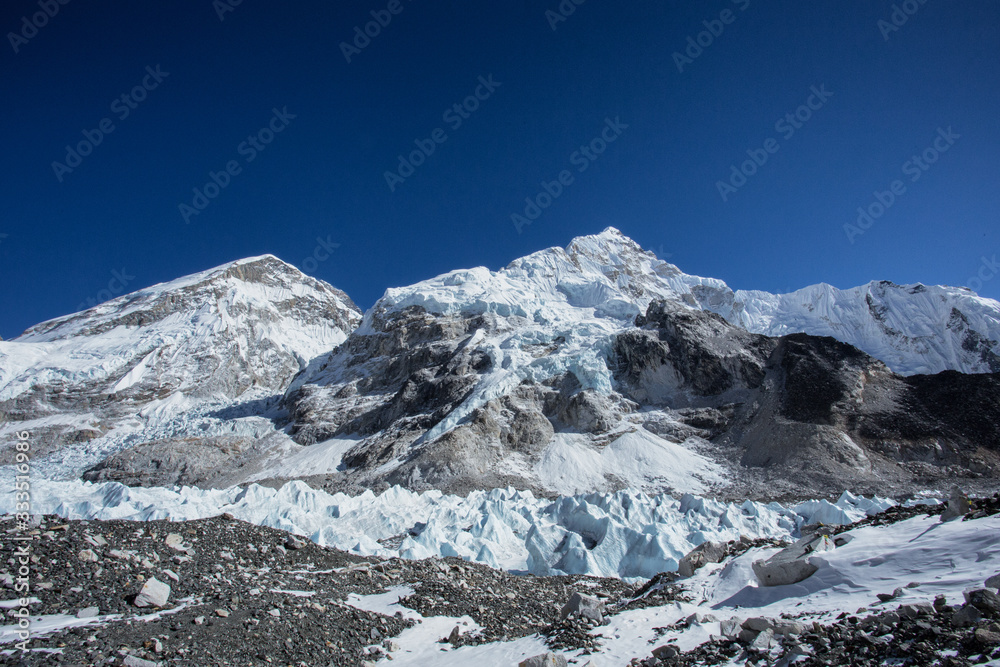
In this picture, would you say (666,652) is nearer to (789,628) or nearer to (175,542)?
(789,628)

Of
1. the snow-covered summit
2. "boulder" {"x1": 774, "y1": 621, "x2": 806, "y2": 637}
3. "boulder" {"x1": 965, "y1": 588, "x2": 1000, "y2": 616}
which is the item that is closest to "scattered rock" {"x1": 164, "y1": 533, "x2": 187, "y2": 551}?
"boulder" {"x1": 774, "y1": 621, "x2": 806, "y2": 637}

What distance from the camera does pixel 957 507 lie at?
28.3 ft

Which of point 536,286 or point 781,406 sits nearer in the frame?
A: point 781,406

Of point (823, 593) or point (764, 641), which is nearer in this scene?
point (764, 641)

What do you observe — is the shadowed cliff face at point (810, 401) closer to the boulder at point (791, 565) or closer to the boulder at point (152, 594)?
the boulder at point (791, 565)

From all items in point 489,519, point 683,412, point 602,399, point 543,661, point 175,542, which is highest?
point 602,399

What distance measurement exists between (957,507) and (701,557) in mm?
5474

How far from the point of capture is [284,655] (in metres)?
7.83

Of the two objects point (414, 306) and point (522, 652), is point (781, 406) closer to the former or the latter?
point (522, 652)

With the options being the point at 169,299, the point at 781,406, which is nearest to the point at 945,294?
the point at 781,406

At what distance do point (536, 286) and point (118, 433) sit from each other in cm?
9085

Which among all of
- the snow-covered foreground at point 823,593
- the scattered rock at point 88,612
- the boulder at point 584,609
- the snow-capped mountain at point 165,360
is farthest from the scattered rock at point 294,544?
the snow-capped mountain at point 165,360

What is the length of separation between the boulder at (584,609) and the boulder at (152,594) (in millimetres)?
7289

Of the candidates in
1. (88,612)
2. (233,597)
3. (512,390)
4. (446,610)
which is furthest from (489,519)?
(512,390)
